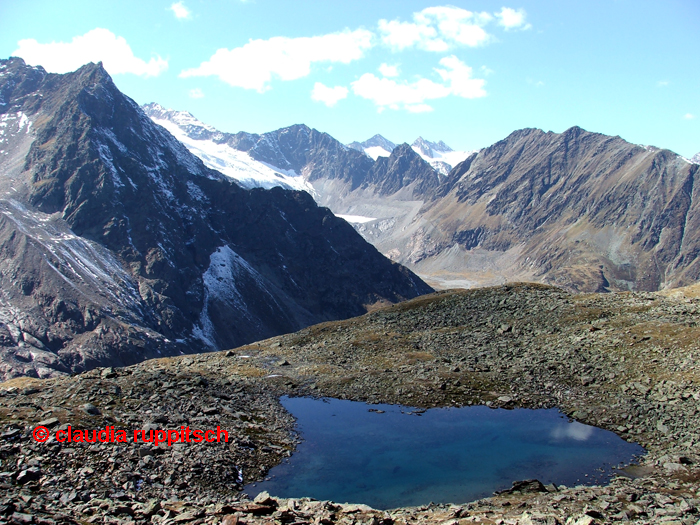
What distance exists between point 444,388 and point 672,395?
22063 mm

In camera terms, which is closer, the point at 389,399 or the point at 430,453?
the point at 430,453

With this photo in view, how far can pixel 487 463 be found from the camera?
43.0m

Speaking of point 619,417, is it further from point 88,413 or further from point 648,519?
point 88,413

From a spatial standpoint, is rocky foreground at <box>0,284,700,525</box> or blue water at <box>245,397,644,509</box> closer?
rocky foreground at <box>0,284,700,525</box>

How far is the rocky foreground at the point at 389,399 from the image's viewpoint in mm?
28953

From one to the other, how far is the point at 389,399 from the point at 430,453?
1274 cm

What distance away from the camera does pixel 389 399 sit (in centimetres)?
5756

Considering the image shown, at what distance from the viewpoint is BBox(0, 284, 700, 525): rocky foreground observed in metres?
29.0

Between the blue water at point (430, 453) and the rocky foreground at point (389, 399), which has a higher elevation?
the rocky foreground at point (389, 399)

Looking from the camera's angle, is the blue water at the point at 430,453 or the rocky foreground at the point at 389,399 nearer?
the rocky foreground at the point at 389,399

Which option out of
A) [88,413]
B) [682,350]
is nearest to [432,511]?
[88,413]

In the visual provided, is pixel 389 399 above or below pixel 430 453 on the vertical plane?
above

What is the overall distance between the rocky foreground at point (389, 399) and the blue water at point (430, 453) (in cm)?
199

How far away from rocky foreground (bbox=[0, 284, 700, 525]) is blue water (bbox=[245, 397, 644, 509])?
199cm
